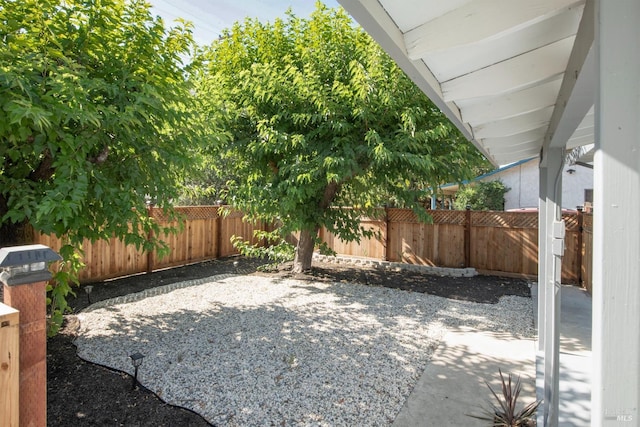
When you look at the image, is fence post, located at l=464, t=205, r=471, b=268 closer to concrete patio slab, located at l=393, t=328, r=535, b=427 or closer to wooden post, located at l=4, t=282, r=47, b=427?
concrete patio slab, located at l=393, t=328, r=535, b=427

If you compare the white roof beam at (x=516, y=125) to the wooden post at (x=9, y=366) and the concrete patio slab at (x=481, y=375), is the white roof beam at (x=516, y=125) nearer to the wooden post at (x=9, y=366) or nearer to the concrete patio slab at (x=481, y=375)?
the concrete patio slab at (x=481, y=375)

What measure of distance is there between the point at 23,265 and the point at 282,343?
327 cm

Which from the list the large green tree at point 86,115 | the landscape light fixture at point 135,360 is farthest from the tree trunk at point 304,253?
the landscape light fixture at point 135,360

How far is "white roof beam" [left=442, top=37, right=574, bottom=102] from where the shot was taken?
5.31 ft

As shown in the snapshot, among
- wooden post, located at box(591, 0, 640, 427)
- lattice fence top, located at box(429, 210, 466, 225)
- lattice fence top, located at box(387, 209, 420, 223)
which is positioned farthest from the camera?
lattice fence top, located at box(387, 209, 420, 223)

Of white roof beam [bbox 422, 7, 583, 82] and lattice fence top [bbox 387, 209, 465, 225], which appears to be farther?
lattice fence top [bbox 387, 209, 465, 225]

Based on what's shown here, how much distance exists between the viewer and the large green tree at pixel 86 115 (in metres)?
2.79

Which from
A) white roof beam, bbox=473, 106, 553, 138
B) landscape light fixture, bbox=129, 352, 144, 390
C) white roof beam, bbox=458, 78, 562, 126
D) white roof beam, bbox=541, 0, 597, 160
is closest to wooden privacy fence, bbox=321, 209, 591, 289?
white roof beam, bbox=473, 106, 553, 138

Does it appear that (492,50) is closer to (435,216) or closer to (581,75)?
(581,75)

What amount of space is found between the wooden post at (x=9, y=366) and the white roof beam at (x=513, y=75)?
6.83ft

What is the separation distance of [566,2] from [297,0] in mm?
7225

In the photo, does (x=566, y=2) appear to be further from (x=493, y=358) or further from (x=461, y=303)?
(x=461, y=303)

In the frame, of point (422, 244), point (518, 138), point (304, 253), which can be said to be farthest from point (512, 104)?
point (422, 244)

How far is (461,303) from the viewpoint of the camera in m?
6.15
